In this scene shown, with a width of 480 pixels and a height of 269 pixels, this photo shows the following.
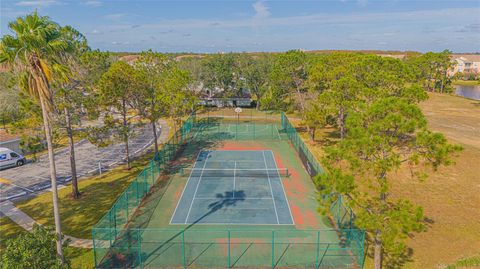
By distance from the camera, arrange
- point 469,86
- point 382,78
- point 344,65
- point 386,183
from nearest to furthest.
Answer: point 386,183 → point 382,78 → point 344,65 → point 469,86

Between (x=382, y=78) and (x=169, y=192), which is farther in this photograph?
(x=382, y=78)

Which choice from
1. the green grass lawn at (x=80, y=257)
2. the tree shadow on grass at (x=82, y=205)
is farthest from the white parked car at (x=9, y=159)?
the green grass lawn at (x=80, y=257)

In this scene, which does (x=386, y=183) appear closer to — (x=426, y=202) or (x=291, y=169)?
(x=426, y=202)

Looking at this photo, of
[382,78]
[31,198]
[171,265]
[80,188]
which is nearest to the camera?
[171,265]

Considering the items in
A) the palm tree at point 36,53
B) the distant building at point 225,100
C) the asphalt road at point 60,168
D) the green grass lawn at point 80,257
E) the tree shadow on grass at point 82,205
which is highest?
the palm tree at point 36,53

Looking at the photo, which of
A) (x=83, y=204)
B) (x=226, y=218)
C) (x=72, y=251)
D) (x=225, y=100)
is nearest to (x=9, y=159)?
(x=83, y=204)

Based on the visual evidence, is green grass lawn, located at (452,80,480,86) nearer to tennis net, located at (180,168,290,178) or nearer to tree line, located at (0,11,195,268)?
tennis net, located at (180,168,290,178)

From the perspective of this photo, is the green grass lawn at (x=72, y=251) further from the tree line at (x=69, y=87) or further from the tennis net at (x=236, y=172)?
the tennis net at (x=236, y=172)

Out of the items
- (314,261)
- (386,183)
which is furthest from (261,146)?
(386,183)
